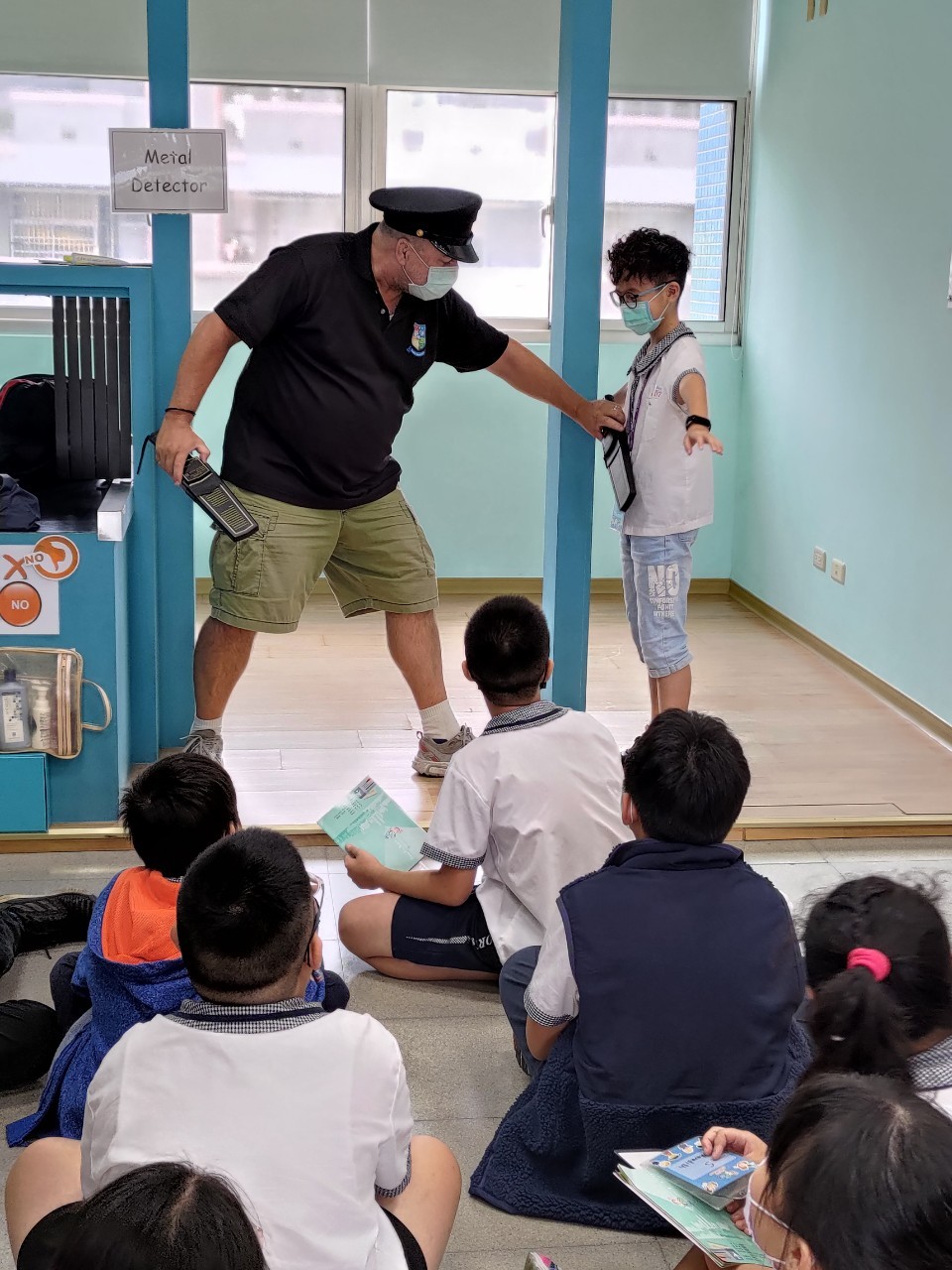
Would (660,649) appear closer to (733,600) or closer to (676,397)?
(676,397)

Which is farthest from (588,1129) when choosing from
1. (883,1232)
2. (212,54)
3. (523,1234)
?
(212,54)

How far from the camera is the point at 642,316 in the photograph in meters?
3.45

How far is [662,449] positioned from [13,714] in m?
1.61

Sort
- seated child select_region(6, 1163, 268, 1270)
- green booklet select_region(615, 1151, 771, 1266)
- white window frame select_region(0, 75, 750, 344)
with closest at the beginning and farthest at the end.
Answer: seated child select_region(6, 1163, 268, 1270) → green booklet select_region(615, 1151, 771, 1266) → white window frame select_region(0, 75, 750, 344)

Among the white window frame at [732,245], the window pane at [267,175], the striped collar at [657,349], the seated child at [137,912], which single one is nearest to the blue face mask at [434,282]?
the striped collar at [657,349]

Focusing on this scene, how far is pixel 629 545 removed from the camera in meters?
3.60

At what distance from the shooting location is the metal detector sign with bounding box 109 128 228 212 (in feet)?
10.3

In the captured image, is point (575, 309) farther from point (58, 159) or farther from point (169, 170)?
point (58, 159)

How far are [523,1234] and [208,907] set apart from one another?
0.76 m

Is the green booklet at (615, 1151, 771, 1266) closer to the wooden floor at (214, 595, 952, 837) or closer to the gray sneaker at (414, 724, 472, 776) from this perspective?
the wooden floor at (214, 595, 952, 837)

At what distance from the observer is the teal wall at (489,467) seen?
559cm

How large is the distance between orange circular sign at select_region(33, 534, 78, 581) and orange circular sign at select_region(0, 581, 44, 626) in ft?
0.16

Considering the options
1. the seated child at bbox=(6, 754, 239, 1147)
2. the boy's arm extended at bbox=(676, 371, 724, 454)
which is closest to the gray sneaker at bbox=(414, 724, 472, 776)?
the boy's arm extended at bbox=(676, 371, 724, 454)

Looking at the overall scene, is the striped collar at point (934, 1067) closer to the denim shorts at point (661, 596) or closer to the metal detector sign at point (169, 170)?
the denim shorts at point (661, 596)
